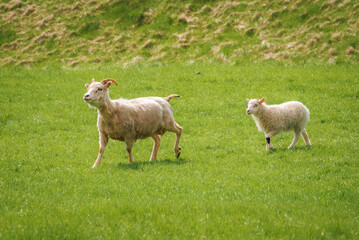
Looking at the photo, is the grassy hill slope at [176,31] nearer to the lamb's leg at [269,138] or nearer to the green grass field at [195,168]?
the green grass field at [195,168]

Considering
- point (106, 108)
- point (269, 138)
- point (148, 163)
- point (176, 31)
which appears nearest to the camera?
point (106, 108)

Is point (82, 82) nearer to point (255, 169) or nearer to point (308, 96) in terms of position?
point (308, 96)

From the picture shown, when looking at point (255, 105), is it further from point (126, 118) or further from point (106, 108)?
point (106, 108)

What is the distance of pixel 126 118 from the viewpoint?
1145cm

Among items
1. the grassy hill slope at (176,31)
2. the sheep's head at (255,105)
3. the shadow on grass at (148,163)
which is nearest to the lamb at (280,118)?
the sheep's head at (255,105)

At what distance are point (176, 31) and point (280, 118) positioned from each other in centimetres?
1918

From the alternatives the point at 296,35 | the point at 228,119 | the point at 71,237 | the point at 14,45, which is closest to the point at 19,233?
the point at 71,237

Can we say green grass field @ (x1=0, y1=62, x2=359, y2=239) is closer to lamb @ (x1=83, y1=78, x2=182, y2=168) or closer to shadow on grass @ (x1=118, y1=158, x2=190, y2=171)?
shadow on grass @ (x1=118, y1=158, x2=190, y2=171)

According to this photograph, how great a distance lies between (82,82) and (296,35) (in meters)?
13.6

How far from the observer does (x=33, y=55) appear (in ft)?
102

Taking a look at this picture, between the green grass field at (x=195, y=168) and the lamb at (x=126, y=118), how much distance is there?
81 centimetres

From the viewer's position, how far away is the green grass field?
6.83 metres

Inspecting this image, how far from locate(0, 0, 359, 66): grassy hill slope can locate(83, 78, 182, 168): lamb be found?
14058mm

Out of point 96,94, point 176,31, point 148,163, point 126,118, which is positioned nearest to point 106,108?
point 96,94
